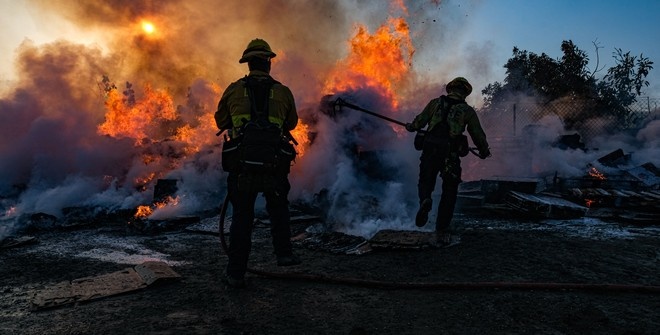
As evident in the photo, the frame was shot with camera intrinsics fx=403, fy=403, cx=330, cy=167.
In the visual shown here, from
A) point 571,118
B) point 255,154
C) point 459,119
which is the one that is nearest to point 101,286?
point 255,154

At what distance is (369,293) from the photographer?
3111 millimetres

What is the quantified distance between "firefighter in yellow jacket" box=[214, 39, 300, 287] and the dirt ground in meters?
0.36

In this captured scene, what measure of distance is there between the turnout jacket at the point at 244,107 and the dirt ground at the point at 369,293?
1385 mm

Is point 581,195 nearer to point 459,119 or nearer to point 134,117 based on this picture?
point 459,119

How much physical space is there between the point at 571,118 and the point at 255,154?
15.2 m

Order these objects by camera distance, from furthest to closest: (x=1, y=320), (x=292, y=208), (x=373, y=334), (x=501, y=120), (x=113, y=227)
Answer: (x=501, y=120) → (x=292, y=208) → (x=113, y=227) → (x=1, y=320) → (x=373, y=334)

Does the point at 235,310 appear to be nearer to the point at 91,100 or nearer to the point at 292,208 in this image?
the point at 292,208

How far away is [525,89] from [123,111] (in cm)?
1824

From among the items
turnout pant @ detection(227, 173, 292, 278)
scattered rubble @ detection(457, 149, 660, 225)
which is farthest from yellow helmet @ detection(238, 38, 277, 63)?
scattered rubble @ detection(457, 149, 660, 225)

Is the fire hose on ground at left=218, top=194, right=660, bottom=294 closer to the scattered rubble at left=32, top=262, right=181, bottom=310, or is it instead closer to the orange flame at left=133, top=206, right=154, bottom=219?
the scattered rubble at left=32, top=262, right=181, bottom=310

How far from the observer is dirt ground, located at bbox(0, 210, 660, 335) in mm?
2531

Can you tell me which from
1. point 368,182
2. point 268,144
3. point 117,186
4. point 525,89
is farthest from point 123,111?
point 525,89

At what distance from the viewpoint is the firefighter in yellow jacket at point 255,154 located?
3340 millimetres

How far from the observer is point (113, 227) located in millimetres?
6723
